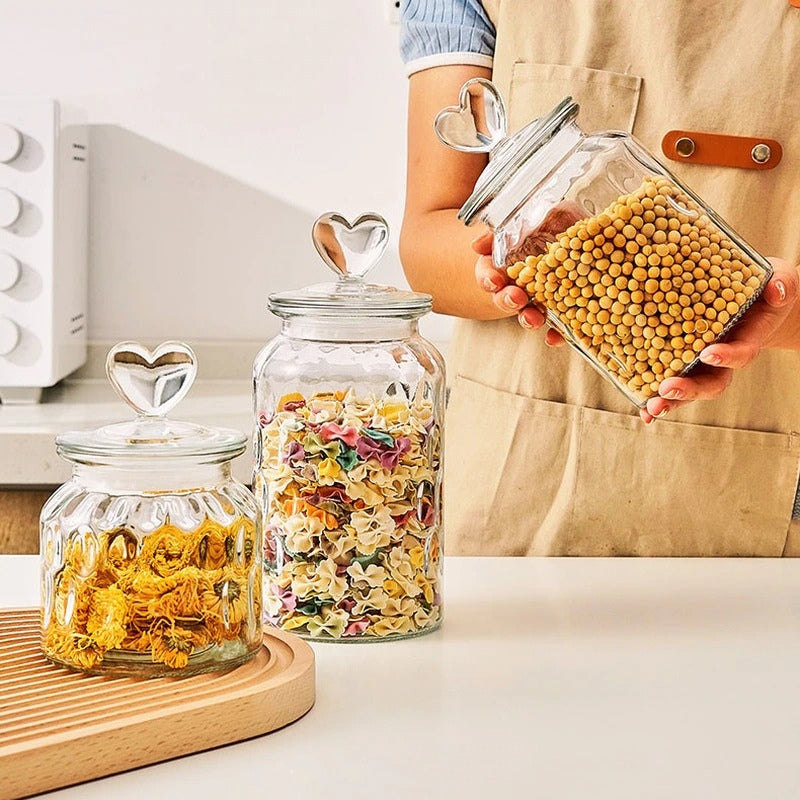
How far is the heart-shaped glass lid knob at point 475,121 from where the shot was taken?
2.36 ft

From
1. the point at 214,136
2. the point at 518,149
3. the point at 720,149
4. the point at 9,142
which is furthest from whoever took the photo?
the point at 214,136

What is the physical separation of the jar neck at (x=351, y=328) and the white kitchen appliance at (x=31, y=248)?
924mm

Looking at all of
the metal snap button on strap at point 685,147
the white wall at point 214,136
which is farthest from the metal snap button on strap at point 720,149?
the white wall at point 214,136

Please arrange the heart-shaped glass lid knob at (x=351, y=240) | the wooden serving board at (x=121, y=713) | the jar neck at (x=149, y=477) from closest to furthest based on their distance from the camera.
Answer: the wooden serving board at (x=121, y=713) → the jar neck at (x=149, y=477) → the heart-shaped glass lid knob at (x=351, y=240)

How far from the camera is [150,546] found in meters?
0.62

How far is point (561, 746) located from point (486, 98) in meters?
0.36

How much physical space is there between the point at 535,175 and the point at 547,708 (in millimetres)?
295

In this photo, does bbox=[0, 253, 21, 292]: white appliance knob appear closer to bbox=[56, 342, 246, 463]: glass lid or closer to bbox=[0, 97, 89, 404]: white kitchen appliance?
bbox=[0, 97, 89, 404]: white kitchen appliance

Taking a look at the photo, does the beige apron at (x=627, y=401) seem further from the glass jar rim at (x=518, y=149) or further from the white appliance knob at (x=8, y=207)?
the white appliance knob at (x=8, y=207)

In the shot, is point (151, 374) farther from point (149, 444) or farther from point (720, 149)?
point (720, 149)

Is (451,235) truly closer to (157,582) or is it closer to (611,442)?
(611,442)

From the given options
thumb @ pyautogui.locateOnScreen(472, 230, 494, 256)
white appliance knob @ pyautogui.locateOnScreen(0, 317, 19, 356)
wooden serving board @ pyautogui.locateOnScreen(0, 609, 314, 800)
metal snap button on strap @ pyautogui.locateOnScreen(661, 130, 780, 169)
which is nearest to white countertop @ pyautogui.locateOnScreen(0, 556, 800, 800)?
wooden serving board @ pyautogui.locateOnScreen(0, 609, 314, 800)

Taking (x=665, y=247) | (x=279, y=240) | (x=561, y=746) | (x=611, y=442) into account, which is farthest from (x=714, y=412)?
(x=279, y=240)

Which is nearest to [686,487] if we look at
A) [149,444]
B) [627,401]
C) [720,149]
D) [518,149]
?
[627,401]
